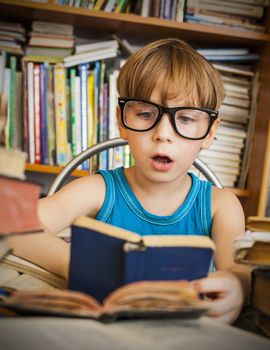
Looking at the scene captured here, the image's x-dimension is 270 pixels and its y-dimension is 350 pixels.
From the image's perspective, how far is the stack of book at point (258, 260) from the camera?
0.51 m

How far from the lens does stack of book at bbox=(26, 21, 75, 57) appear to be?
1873 millimetres

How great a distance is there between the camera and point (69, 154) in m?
1.90

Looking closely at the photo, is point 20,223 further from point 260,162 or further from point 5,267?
point 260,162

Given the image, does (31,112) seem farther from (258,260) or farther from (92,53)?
(258,260)

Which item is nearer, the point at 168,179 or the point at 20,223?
the point at 20,223

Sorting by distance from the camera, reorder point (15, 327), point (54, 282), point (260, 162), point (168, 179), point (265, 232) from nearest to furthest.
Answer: point (15, 327) → point (265, 232) → point (54, 282) → point (168, 179) → point (260, 162)

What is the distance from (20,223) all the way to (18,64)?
1.63 m

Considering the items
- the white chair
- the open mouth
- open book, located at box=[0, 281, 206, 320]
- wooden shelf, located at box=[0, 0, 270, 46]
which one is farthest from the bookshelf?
open book, located at box=[0, 281, 206, 320]

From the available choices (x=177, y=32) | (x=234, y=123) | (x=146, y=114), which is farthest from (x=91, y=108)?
(x=146, y=114)

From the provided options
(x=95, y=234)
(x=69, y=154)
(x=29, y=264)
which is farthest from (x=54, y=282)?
(x=69, y=154)

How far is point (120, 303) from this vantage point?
0.38 meters

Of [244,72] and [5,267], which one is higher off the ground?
[244,72]

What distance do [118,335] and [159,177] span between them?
22.0 inches

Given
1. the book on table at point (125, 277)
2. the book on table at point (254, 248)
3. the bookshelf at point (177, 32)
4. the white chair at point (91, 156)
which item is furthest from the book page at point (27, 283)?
the bookshelf at point (177, 32)
